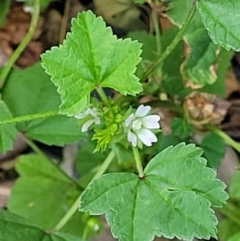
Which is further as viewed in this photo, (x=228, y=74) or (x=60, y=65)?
(x=228, y=74)

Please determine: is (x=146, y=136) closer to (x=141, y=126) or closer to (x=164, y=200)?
(x=141, y=126)

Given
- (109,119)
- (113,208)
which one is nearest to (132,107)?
(109,119)

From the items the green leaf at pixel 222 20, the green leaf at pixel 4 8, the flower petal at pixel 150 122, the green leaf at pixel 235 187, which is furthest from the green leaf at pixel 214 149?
the green leaf at pixel 4 8

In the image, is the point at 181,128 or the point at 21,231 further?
the point at 181,128

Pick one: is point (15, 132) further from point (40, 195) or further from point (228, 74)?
point (228, 74)

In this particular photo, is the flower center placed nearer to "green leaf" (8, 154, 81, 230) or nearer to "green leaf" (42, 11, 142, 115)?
"green leaf" (42, 11, 142, 115)

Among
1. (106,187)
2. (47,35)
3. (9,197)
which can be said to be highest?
(106,187)

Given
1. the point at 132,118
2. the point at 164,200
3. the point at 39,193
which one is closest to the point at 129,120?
the point at 132,118

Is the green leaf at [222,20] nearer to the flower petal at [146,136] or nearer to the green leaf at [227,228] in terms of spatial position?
the flower petal at [146,136]
